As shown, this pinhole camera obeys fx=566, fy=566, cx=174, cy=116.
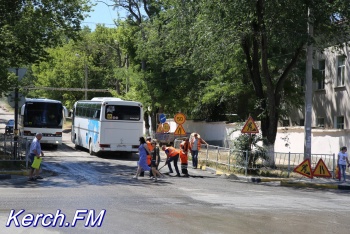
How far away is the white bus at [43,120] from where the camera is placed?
37969mm

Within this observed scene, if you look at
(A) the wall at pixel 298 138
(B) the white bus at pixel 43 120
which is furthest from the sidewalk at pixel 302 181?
(B) the white bus at pixel 43 120

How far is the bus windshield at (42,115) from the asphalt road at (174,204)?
45.6 ft

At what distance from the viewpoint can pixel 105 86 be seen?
83062mm

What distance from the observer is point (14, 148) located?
79.4 ft

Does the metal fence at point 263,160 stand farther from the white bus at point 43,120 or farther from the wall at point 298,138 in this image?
the white bus at point 43,120

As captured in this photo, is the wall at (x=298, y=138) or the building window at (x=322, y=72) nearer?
the wall at (x=298, y=138)

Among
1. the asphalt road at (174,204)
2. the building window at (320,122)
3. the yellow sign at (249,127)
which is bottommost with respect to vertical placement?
the asphalt road at (174,204)

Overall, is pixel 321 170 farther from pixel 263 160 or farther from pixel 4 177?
pixel 4 177

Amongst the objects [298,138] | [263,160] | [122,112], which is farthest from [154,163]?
[298,138]

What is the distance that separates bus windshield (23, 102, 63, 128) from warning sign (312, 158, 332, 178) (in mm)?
19804

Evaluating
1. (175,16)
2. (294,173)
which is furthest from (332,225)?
(175,16)

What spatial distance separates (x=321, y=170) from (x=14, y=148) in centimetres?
1328

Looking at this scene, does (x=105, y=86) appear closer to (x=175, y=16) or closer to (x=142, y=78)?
(x=142, y=78)

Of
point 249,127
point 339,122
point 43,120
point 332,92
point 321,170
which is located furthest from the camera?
point 43,120
